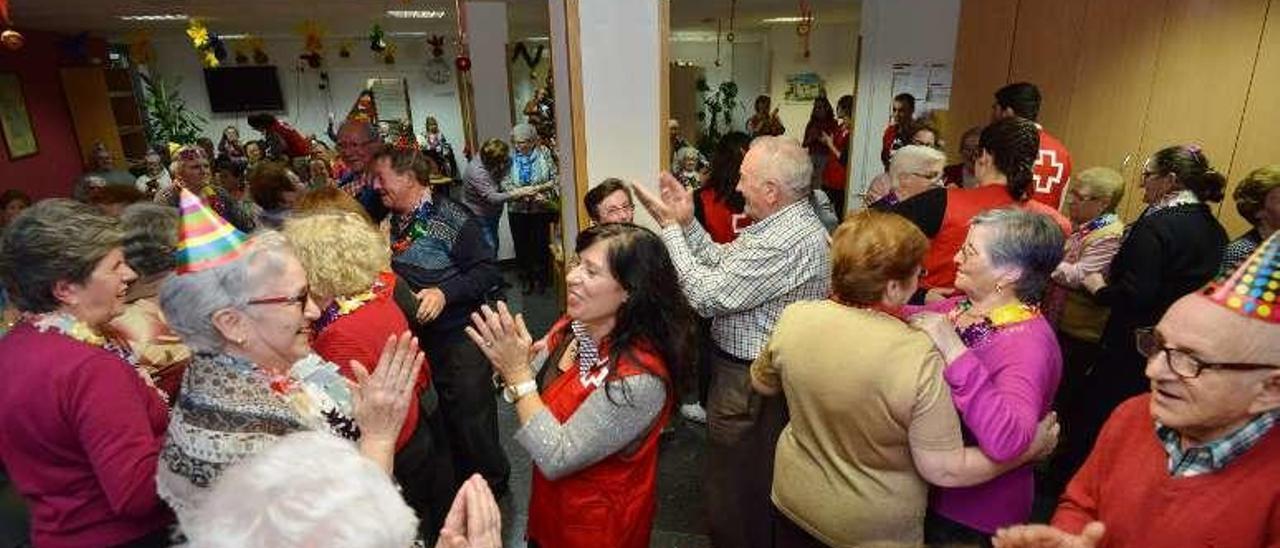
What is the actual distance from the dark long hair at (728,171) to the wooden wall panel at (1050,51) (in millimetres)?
2534

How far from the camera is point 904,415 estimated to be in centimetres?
135

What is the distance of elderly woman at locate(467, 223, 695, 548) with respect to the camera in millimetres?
1505

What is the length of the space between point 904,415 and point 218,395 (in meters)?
1.37

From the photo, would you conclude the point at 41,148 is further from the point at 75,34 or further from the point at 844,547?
the point at 844,547

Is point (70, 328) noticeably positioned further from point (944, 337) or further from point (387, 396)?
point (944, 337)

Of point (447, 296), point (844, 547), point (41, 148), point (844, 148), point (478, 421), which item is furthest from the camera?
point (41, 148)

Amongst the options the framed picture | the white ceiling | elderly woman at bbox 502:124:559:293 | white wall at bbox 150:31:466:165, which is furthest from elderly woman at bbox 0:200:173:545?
white wall at bbox 150:31:466:165

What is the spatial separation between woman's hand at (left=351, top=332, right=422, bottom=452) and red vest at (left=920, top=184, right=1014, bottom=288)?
68.4 inches

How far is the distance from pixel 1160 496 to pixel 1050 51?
13.3ft

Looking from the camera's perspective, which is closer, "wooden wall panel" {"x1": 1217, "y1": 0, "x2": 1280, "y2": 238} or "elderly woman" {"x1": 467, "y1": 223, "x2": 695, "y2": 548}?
"elderly woman" {"x1": 467, "y1": 223, "x2": 695, "y2": 548}

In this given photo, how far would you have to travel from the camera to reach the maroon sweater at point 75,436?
1355mm

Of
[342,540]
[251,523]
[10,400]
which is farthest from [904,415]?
[10,400]

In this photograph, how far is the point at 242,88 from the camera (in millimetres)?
11227

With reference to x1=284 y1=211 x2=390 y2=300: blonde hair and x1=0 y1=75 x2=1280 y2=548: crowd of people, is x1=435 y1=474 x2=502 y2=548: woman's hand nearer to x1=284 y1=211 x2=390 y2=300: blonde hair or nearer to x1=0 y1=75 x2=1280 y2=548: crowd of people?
x1=0 y1=75 x2=1280 y2=548: crowd of people
